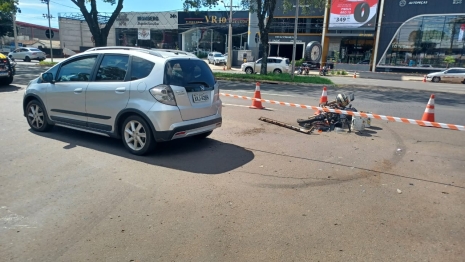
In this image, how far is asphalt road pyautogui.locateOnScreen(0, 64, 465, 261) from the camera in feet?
10.2

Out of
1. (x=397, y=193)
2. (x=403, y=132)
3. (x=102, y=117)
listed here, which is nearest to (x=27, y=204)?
(x=102, y=117)

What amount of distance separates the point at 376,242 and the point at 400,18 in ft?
138

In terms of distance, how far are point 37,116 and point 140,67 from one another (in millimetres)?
2923

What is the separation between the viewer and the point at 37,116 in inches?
269

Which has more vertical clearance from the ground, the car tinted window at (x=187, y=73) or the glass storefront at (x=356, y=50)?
the glass storefront at (x=356, y=50)

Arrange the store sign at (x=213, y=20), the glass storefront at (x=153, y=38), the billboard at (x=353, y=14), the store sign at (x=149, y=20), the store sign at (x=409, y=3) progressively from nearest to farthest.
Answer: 1. the store sign at (x=409, y=3)
2. the billboard at (x=353, y=14)
3. the store sign at (x=213, y=20)
4. the store sign at (x=149, y=20)
5. the glass storefront at (x=153, y=38)

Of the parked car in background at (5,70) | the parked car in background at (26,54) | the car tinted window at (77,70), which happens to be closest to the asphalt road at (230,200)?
the car tinted window at (77,70)

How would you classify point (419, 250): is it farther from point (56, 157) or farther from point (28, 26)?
point (28, 26)

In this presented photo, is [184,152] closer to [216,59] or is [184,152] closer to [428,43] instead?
[216,59]

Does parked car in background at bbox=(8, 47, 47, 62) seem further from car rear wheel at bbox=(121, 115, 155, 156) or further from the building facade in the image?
car rear wheel at bbox=(121, 115, 155, 156)

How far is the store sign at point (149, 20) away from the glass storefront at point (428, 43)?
109 ft

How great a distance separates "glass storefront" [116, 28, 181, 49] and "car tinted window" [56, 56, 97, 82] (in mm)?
52198

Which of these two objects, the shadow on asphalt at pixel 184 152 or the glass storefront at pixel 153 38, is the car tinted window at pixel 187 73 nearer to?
the shadow on asphalt at pixel 184 152

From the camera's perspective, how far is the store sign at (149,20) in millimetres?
55094
